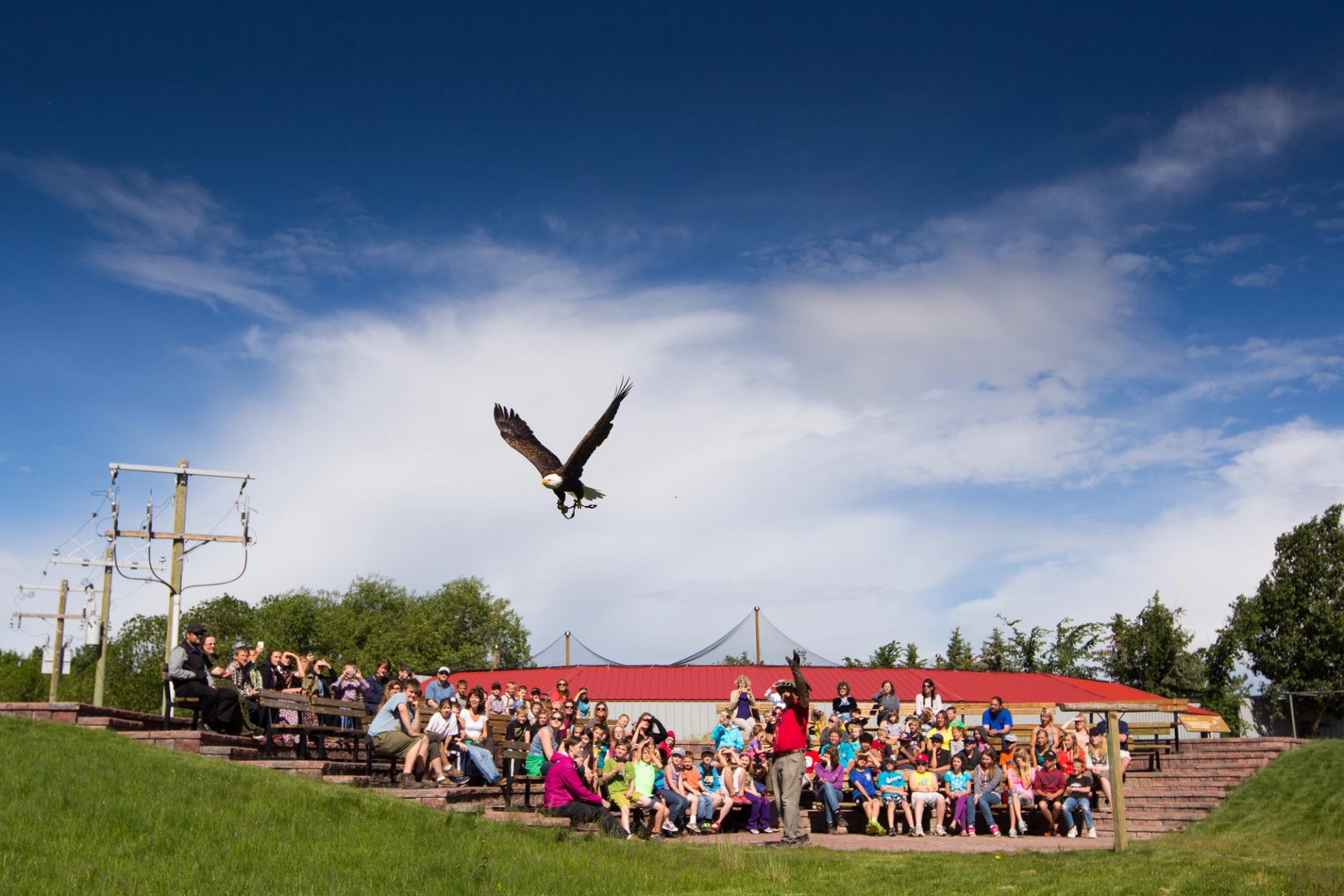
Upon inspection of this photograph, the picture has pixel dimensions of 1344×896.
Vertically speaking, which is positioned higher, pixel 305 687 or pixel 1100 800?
pixel 305 687


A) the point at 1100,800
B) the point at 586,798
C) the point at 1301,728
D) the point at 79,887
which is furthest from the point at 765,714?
the point at 1301,728

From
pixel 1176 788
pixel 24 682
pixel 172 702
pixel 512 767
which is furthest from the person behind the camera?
pixel 24 682

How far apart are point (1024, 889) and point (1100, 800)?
7.76m

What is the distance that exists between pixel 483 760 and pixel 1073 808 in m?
7.47

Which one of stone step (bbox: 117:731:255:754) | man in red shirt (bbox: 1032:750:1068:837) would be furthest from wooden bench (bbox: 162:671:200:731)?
man in red shirt (bbox: 1032:750:1068:837)

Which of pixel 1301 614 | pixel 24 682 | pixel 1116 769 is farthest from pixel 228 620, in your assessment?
pixel 1116 769

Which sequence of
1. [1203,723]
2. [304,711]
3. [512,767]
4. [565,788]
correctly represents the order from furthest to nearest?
[1203,723]
[304,711]
[512,767]
[565,788]

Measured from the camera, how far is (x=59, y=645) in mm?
37656

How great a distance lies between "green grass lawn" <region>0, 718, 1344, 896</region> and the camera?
8.01 m

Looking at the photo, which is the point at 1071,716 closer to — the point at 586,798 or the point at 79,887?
the point at 586,798

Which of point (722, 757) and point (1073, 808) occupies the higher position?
point (722, 757)

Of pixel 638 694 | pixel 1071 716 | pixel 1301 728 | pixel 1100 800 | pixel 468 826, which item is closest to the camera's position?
pixel 468 826

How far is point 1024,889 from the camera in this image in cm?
855

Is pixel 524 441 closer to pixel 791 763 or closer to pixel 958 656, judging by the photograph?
pixel 791 763
